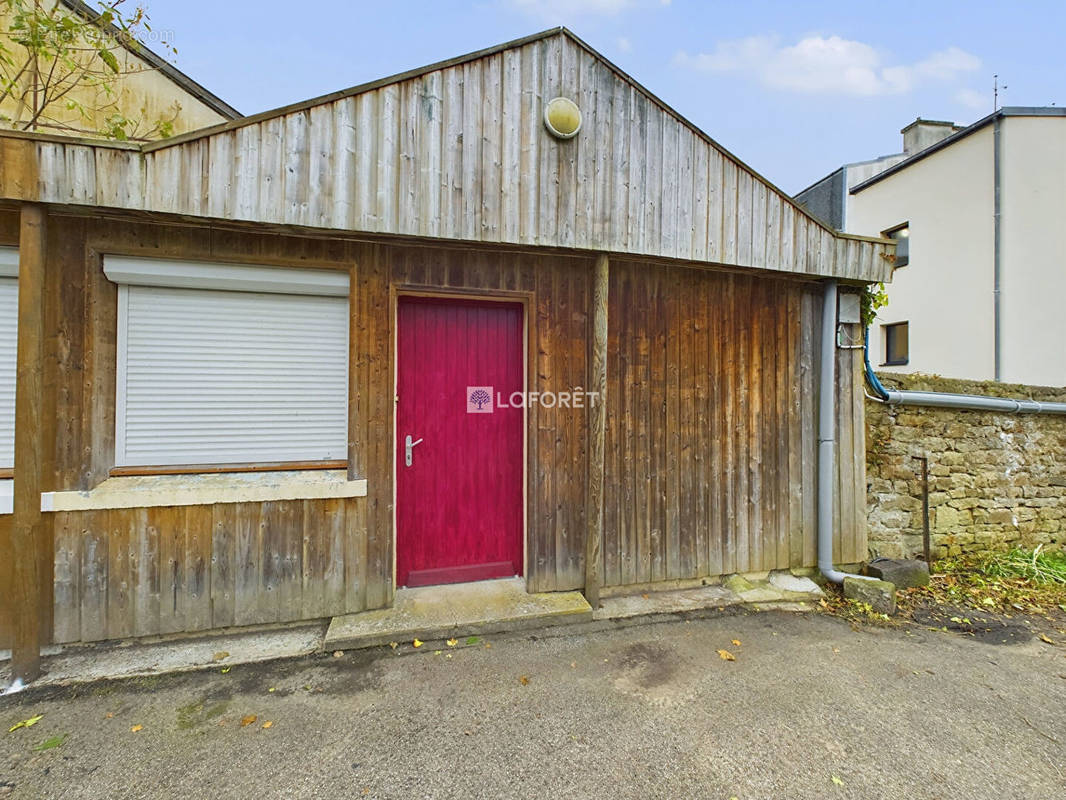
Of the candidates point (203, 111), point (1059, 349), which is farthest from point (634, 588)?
point (1059, 349)

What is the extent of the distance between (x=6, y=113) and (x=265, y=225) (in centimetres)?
271

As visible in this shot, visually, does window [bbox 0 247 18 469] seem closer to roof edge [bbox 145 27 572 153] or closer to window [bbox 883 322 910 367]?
roof edge [bbox 145 27 572 153]

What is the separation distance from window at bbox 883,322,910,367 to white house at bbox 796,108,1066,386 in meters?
Result: 0.03

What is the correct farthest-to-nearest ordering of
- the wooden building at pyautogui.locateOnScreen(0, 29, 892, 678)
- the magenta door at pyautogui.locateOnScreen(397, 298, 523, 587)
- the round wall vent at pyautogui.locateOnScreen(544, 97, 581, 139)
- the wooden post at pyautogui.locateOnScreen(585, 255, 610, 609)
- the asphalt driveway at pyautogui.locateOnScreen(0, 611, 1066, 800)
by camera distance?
the magenta door at pyautogui.locateOnScreen(397, 298, 523, 587)
the wooden post at pyautogui.locateOnScreen(585, 255, 610, 609)
the round wall vent at pyautogui.locateOnScreen(544, 97, 581, 139)
the wooden building at pyautogui.locateOnScreen(0, 29, 892, 678)
the asphalt driveway at pyautogui.locateOnScreen(0, 611, 1066, 800)

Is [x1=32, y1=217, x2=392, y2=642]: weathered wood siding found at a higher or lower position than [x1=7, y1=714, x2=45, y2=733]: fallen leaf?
higher

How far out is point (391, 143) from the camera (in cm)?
284

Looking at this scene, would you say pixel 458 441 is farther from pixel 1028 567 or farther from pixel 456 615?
pixel 1028 567

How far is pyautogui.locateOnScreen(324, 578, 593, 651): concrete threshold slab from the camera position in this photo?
2875 mm

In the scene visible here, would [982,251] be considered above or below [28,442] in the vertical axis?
above

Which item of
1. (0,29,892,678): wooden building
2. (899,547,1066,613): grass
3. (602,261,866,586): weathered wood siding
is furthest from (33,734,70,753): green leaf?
→ (899,547,1066,613): grass

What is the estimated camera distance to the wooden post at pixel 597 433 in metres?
3.25

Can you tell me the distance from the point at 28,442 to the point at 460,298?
2551mm

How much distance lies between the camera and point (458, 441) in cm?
348

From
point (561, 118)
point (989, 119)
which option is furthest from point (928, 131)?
point (561, 118)
